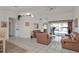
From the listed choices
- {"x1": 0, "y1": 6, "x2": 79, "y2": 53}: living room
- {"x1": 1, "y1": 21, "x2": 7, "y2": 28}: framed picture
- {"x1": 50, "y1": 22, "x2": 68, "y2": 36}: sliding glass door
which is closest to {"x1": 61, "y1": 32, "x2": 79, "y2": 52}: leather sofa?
{"x1": 0, "y1": 6, "x2": 79, "y2": 53}: living room

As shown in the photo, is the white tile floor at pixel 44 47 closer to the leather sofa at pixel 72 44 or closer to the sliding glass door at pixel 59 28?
the leather sofa at pixel 72 44

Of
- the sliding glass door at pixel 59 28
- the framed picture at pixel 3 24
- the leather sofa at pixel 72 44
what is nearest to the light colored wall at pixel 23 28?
the framed picture at pixel 3 24

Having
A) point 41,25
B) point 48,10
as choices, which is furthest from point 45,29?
point 48,10

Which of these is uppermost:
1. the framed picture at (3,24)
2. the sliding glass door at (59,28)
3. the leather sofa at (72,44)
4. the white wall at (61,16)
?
the white wall at (61,16)

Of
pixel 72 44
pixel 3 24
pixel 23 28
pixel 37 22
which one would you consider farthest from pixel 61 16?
pixel 23 28

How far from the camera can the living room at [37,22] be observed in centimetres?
743

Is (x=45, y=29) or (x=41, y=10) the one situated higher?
(x=41, y=10)

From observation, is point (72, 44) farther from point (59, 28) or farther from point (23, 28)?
point (23, 28)

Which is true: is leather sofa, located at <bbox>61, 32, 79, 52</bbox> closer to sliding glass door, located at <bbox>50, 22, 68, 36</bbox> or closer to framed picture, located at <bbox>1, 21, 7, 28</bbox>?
sliding glass door, located at <bbox>50, 22, 68, 36</bbox>

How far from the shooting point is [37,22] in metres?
10.1
